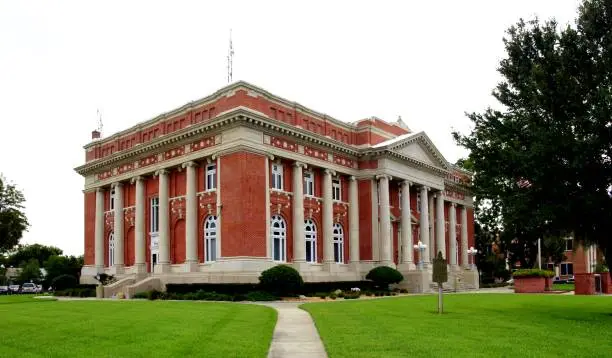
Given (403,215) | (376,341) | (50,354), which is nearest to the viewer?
(50,354)

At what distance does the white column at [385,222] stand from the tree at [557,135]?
20.9 m

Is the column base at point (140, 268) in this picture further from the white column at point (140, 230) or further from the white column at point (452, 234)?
the white column at point (452, 234)

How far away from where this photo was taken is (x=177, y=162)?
4212cm

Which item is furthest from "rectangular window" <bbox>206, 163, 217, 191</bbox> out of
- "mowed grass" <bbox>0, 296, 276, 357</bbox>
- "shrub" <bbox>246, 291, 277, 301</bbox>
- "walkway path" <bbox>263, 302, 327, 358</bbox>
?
"walkway path" <bbox>263, 302, 327, 358</bbox>

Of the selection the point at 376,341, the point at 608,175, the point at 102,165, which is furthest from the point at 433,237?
the point at 376,341

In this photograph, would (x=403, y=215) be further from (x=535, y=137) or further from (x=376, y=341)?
(x=376, y=341)

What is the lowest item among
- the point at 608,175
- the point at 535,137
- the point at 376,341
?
the point at 376,341

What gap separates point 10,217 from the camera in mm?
54969

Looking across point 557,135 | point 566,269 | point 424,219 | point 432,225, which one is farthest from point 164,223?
point 566,269

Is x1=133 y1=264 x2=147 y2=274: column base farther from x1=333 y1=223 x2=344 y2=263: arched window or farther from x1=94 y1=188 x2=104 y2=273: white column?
x1=333 y1=223 x2=344 y2=263: arched window

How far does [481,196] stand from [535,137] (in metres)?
4.15

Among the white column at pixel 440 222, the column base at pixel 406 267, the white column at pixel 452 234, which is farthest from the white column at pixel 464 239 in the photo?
the column base at pixel 406 267

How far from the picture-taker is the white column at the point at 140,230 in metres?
45.0

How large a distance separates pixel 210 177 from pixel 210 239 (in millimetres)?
4176
